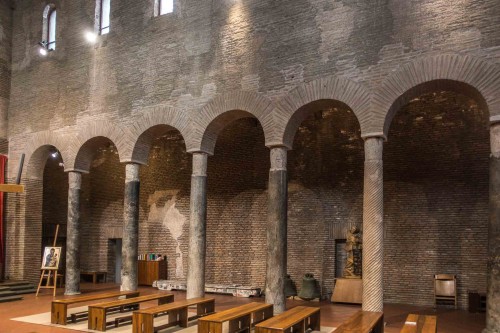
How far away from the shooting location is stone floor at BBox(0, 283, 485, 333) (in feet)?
34.7

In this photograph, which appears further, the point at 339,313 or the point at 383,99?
the point at 339,313

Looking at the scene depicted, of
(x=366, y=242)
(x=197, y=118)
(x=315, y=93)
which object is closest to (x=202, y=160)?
(x=197, y=118)

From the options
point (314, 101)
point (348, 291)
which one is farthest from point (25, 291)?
point (314, 101)

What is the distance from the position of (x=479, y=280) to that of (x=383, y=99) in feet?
19.5

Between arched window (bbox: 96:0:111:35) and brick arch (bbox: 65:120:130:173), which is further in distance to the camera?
arched window (bbox: 96:0:111:35)

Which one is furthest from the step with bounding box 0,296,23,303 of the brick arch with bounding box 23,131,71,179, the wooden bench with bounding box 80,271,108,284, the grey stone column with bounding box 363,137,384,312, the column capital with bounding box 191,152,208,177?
the grey stone column with bounding box 363,137,384,312

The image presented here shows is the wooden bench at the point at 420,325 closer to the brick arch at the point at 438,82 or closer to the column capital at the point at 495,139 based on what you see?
the column capital at the point at 495,139

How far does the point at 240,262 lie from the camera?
17.3m

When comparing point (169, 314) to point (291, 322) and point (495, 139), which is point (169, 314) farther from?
point (495, 139)

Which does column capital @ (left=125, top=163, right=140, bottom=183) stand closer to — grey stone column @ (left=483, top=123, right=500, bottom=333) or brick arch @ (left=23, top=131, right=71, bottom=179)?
brick arch @ (left=23, top=131, right=71, bottom=179)

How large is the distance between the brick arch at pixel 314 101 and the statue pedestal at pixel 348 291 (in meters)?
4.55

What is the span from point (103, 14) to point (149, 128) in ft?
15.1

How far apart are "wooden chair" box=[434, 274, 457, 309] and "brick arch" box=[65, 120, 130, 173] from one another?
938 cm

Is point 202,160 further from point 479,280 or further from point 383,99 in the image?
point 479,280
